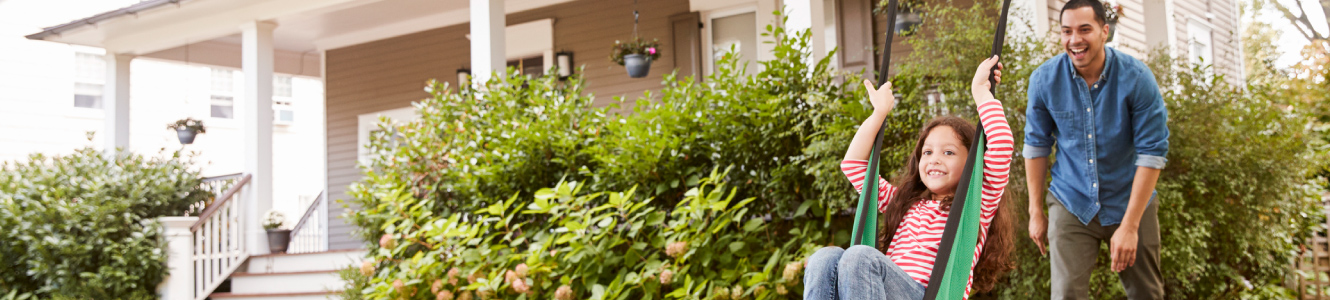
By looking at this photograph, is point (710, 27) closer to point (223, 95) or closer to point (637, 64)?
point (637, 64)

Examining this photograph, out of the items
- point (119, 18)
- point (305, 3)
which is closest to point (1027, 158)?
point (305, 3)

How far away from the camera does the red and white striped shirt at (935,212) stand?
1934 millimetres

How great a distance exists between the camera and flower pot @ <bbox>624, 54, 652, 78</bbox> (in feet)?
24.0

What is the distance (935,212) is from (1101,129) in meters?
0.65

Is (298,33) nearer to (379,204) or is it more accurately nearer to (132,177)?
(132,177)

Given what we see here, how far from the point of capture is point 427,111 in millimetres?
6023

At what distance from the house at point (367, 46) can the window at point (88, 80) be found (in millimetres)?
3576

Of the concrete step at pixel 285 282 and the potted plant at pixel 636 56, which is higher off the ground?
the potted plant at pixel 636 56

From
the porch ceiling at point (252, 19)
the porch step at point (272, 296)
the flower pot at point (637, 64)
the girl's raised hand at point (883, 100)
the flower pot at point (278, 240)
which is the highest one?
the porch ceiling at point (252, 19)

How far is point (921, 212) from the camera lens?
7.35ft

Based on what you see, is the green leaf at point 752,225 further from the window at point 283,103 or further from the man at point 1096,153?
the window at point 283,103

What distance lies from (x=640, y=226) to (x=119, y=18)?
23.7 ft

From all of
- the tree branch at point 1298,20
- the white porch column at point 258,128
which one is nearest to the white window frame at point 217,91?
the white porch column at point 258,128

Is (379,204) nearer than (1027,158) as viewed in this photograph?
No
